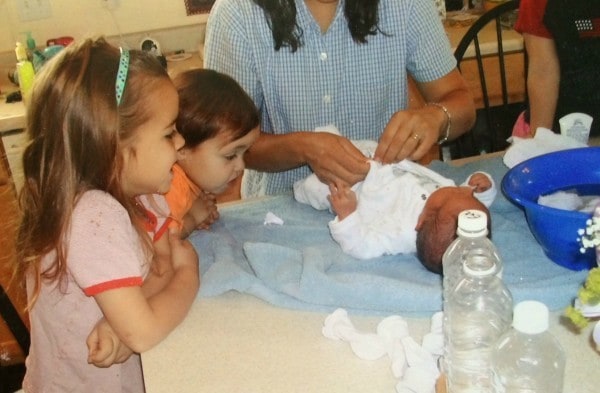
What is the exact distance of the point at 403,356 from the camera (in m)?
0.95

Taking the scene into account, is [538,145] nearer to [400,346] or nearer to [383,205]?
[383,205]

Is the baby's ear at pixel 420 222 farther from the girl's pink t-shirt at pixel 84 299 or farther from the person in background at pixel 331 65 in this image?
the girl's pink t-shirt at pixel 84 299

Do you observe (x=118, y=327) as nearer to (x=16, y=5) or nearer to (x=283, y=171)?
(x=283, y=171)

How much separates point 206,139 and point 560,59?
1.05m

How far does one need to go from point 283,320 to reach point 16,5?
2139 millimetres

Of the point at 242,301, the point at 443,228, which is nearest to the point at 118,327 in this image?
the point at 242,301

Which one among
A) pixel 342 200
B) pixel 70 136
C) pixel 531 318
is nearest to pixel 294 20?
pixel 342 200

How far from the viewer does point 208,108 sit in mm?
1351

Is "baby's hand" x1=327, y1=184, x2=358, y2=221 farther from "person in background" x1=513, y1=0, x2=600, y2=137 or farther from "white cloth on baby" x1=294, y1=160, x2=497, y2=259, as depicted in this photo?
"person in background" x1=513, y1=0, x2=600, y2=137

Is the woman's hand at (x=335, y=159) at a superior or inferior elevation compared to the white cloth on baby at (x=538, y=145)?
superior

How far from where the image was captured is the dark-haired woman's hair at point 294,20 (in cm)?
149

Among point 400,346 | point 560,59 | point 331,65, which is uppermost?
point 331,65

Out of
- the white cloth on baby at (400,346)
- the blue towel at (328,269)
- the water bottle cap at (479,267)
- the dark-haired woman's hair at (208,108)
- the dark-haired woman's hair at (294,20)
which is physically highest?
the dark-haired woman's hair at (294,20)

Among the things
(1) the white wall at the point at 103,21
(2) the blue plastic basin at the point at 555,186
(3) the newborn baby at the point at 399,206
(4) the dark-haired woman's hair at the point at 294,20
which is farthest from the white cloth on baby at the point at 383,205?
(1) the white wall at the point at 103,21
